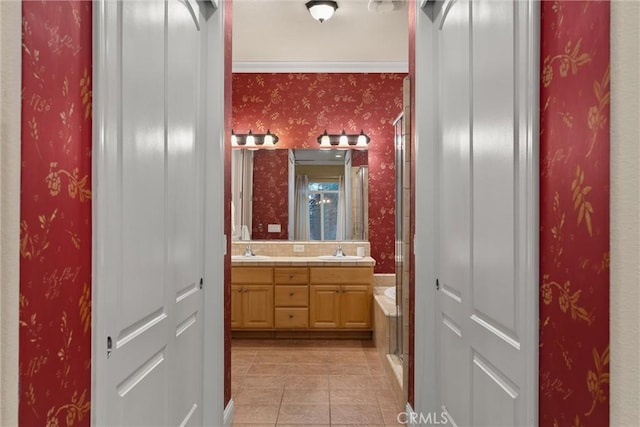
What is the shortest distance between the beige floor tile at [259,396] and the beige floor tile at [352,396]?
0.37m

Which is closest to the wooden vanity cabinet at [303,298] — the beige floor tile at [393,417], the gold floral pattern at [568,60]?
the beige floor tile at [393,417]

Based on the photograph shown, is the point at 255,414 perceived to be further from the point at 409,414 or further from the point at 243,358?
the point at 243,358

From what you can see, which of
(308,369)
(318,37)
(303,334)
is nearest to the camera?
(308,369)

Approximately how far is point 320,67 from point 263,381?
3.25 m

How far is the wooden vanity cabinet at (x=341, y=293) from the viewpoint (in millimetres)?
4230

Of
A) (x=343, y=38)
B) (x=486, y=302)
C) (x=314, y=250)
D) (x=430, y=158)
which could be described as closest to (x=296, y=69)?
(x=343, y=38)

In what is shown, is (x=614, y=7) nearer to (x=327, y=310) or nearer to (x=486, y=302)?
(x=486, y=302)

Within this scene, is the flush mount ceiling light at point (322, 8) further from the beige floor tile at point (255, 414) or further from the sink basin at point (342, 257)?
the beige floor tile at point (255, 414)

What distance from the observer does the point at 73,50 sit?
3.20 feet

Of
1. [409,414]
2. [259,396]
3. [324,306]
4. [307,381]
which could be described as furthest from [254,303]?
[409,414]

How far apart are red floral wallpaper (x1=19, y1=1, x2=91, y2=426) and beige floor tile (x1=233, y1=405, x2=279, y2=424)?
1.72 meters

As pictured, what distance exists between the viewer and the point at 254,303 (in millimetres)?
4227

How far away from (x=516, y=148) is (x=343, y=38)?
126 inches

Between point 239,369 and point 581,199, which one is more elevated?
point 581,199
